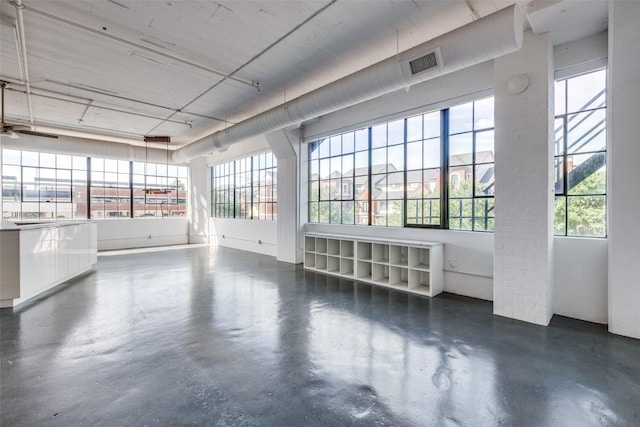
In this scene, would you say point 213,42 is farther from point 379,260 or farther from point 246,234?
point 246,234

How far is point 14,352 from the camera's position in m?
2.96

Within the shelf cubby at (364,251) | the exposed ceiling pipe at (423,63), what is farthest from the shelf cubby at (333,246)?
the exposed ceiling pipe at (423,63)

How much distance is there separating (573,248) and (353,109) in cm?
450

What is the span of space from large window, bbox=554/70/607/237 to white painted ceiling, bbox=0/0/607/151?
69cm

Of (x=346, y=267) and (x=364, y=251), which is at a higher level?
(x=364, y=251)

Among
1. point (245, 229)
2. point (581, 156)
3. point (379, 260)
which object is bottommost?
point (379, 260)

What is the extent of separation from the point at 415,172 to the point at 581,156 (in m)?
2.28

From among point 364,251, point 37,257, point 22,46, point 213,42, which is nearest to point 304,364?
point 364,251

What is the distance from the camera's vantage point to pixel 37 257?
4.73 metres

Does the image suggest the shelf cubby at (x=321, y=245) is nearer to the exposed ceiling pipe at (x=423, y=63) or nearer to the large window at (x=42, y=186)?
the exposed ceiling pipe at (x=423, y=63)

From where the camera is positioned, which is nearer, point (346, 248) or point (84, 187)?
point (346, 248)

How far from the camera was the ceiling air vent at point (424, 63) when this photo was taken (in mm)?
3363

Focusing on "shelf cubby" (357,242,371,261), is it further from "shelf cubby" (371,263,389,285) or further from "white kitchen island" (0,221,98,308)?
"white kitchen island" (0,221,98,308)

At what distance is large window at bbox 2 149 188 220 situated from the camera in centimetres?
879
